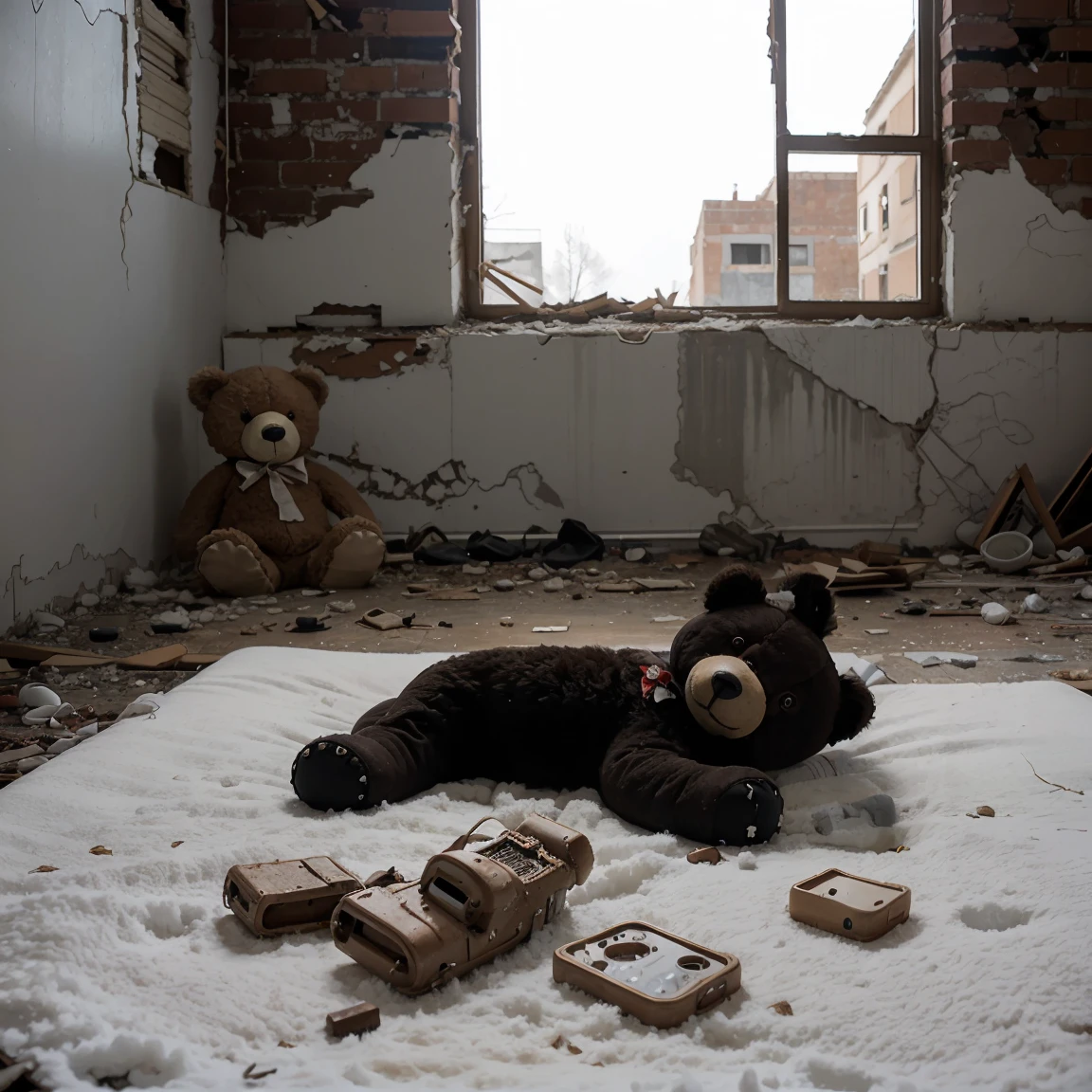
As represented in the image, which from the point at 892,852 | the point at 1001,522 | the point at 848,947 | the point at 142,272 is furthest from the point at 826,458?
the point at 848,947

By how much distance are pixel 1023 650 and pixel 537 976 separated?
6.74ft

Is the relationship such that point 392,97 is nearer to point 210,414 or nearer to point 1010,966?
point 210,414

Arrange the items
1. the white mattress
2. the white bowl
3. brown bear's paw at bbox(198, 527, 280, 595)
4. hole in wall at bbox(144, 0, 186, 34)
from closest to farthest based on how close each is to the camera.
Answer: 1. the white mattress
2. brown bear's paw at bbox(198, 527, 280, 595)
3. the white bowl
4. hole in wall at bbox(144, 0, 186, 34)

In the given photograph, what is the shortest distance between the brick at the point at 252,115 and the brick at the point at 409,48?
0.51 m

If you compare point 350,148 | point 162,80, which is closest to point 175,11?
point 162,80

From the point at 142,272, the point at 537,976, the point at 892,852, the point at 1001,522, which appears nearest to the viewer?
the point at 537,976

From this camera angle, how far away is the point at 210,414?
12.3 ft

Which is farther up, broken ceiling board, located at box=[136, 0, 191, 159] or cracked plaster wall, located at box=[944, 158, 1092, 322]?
broken ceiling board, located at box=[136, 0, 191, 159]

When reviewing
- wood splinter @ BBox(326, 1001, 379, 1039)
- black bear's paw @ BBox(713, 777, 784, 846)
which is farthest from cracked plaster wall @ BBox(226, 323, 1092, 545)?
wood splinter @ BBox(326, 1001, 379, 1039)

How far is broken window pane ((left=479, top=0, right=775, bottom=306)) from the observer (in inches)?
188

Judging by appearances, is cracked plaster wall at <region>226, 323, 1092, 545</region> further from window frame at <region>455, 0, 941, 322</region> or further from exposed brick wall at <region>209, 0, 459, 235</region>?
exposed brick wall at <region>209, 0, 459, 235</region>

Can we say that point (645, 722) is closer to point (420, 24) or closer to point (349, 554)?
point (349, 554)

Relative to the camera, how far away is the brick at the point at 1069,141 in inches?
176

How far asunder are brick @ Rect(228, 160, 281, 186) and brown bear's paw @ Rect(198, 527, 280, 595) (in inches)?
71.0
